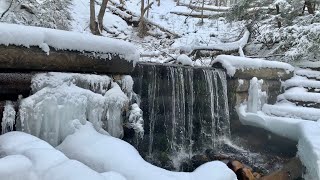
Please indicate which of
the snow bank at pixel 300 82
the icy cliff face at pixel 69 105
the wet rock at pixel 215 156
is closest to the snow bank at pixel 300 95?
the snow bank at pixel 300 82

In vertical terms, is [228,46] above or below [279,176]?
above

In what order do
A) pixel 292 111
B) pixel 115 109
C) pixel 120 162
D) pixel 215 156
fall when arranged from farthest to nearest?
pixel 292 111 → pixel 215 156 → pixel 115 109 → pixel 120 162

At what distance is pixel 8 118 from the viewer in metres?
3.21

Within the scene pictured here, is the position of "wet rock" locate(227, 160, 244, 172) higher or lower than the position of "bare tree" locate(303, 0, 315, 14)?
lower

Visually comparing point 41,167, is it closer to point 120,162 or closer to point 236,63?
point 120,162

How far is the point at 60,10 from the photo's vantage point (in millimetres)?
10242

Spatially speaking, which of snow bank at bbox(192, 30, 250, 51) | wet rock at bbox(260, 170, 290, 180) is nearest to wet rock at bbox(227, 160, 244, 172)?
wet rock at bbox(260, 170, 290, 180)

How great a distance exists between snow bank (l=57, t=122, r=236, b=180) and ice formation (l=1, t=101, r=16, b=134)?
1.72 ft

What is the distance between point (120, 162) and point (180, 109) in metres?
2.91

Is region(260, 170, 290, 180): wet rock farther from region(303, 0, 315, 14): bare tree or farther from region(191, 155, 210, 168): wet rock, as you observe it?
region(303, 0, 315, 14): bare tree

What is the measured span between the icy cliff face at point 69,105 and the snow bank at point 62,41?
1.03 ft

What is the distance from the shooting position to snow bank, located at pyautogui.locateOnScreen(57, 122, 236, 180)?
2658mm

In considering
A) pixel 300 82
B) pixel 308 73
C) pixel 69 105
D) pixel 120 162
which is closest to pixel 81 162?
pixel 120 162

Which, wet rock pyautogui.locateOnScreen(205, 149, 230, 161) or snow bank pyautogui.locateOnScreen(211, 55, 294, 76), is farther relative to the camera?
snow bank pyautogui.locateOnScreen(211, 55, 294, 76)
